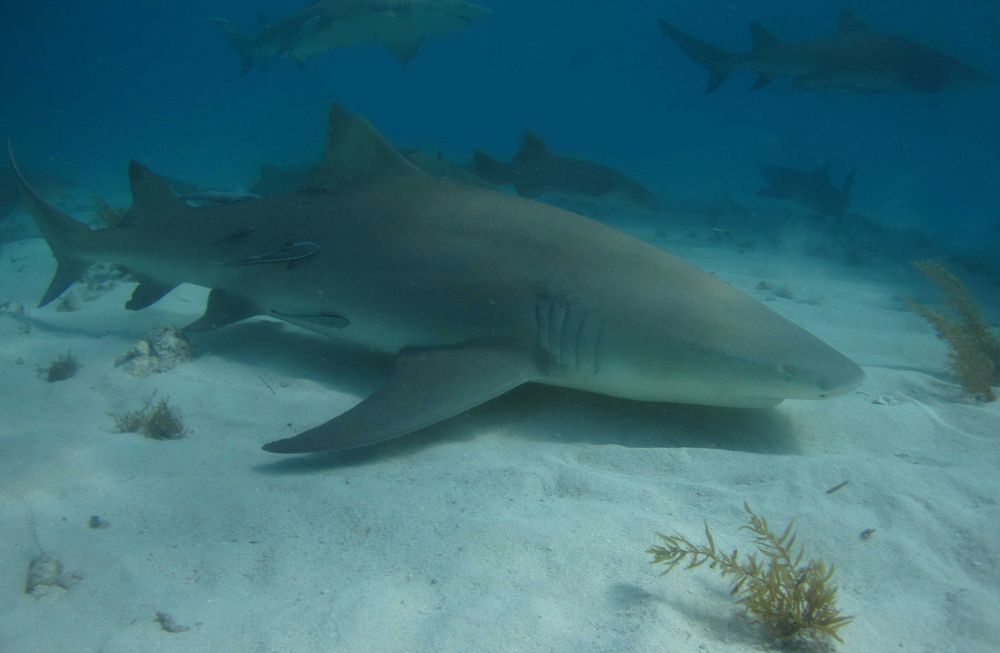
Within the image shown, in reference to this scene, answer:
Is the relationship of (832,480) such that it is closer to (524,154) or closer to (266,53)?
(524,154)

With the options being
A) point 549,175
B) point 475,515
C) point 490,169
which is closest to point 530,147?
point 549,175

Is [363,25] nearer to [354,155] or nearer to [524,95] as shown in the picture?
[354,155]

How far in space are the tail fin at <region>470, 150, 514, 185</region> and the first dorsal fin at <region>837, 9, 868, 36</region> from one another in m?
8.46

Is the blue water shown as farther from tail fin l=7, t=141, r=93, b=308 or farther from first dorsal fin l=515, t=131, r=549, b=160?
tail fin l=7, t=141, r=93, b=308

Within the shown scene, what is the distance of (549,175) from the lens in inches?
494

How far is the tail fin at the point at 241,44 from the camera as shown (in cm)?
1494

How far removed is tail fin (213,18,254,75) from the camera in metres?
14.9

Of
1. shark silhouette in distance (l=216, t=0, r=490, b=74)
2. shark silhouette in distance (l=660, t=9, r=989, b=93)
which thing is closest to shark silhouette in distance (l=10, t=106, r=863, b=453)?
shark silhouette in distance (l=216, t=0, r=490, b=74)

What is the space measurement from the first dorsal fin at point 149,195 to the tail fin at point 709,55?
38.4 ft

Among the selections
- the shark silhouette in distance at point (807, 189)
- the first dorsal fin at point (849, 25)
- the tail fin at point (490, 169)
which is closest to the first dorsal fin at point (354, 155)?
the tail fin at point (490, 169)

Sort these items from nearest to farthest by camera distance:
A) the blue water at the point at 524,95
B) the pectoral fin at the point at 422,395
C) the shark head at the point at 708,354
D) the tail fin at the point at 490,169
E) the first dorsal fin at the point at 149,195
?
the pectoral fin at the point at 422,395
the shark head at the point at 708,354
the first dorsal fin at the point at 149,195
the tail fin at the point at 490,169
the blue water at the point at 524,95

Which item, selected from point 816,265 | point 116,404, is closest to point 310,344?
point 116,404

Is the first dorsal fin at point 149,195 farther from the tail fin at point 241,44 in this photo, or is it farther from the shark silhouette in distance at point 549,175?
the tail fin at point 241,44

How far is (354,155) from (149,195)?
101 inches
